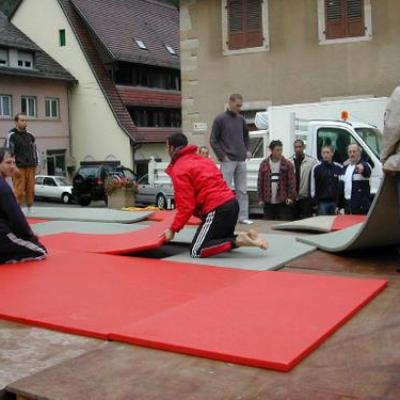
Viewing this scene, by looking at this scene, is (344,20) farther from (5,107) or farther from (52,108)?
(52,108)

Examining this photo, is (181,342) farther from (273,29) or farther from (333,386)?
(273,29)

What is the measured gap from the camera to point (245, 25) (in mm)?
21781

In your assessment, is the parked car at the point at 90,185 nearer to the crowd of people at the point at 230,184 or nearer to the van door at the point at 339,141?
the van door at the point at 339,141

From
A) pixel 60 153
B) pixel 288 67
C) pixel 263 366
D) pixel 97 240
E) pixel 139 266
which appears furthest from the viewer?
pixel 60 153

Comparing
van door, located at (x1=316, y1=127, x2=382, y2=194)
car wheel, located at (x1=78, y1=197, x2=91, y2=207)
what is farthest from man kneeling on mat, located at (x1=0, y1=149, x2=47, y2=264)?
car wheel, located at (x1=78, y1=197, x2=91, y2=207)

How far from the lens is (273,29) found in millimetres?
21438

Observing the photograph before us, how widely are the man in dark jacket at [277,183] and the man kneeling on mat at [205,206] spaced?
3.64 meters

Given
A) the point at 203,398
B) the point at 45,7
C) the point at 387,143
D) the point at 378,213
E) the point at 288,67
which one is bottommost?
the point at 203,398

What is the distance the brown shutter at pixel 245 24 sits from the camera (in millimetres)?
21688

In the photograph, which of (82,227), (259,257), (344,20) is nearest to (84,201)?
(344,20)

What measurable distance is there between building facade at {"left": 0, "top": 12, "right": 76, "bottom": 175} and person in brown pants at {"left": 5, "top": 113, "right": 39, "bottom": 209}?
24.1 meters

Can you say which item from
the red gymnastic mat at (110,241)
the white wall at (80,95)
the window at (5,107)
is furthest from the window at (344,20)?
the window at (5,107)

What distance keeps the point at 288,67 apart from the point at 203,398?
62.7 feet

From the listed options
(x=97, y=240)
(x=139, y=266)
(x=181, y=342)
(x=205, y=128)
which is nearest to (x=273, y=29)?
(x=205, y=128)
